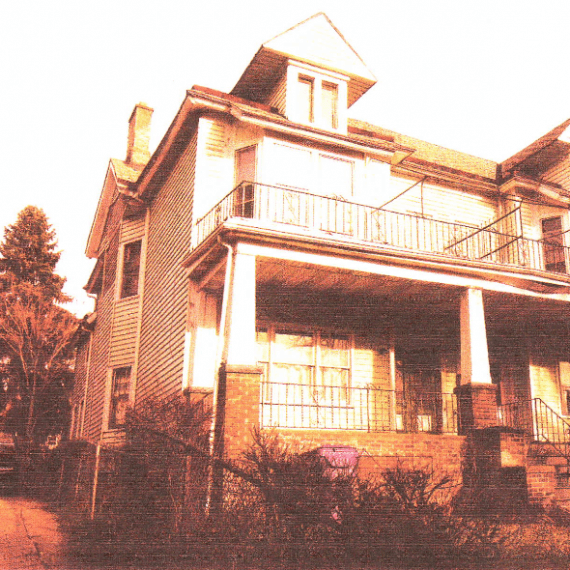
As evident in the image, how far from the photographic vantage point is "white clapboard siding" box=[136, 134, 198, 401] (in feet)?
44.7

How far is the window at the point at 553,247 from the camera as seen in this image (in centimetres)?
1727

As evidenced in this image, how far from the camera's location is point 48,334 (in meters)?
25.1

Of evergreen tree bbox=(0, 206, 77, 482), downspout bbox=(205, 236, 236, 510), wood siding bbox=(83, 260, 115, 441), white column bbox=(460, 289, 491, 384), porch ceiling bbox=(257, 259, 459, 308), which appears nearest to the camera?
downspout bbox=(205, 236, 236, 510)

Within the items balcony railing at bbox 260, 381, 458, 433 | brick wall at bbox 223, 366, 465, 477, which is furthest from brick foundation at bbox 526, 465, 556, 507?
balcony railing at bbox 260, 381, 458, 433

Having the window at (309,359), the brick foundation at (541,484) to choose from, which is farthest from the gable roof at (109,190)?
the brick foundation at (541,484)

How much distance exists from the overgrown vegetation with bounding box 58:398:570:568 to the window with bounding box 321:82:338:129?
9.22m

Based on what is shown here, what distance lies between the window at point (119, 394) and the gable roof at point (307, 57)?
7889 millimetres

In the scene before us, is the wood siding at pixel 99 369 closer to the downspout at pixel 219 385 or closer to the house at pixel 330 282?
the house at pixel 330 282

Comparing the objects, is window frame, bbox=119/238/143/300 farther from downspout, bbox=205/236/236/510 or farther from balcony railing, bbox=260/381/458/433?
downspout, bbox=205/236/236/510

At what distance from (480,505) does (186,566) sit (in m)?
3.55

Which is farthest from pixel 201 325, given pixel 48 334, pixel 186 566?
pixel 48 334

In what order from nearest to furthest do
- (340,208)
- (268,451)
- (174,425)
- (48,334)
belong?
(268,451) < (174,425) < (340,208) < (48,334)

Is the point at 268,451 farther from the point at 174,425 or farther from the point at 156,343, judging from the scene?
the point at 156,343

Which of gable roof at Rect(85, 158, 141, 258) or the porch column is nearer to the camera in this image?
the porch column
